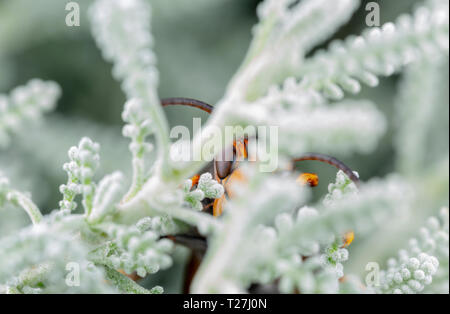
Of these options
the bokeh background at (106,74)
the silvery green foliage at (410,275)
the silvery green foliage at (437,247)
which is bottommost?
the silvery green foliage at (410,275)

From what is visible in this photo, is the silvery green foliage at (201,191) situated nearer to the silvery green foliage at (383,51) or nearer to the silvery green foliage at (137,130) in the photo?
the silvery green foliage at (137,130)

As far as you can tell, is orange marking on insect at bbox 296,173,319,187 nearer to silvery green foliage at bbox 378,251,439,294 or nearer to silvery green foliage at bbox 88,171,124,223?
silvery green foliage at bbox 378,251,439,294

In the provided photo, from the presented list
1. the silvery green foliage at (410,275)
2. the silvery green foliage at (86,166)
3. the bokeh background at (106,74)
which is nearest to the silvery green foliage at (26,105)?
the silvery green foliage at (86,166)

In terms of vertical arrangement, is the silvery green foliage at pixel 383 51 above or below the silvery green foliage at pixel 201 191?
above

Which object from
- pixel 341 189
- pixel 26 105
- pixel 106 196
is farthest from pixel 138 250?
pixel 341 189

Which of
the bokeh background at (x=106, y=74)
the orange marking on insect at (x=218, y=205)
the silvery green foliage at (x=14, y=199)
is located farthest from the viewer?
the bokeh background at (x=106, y=74)
